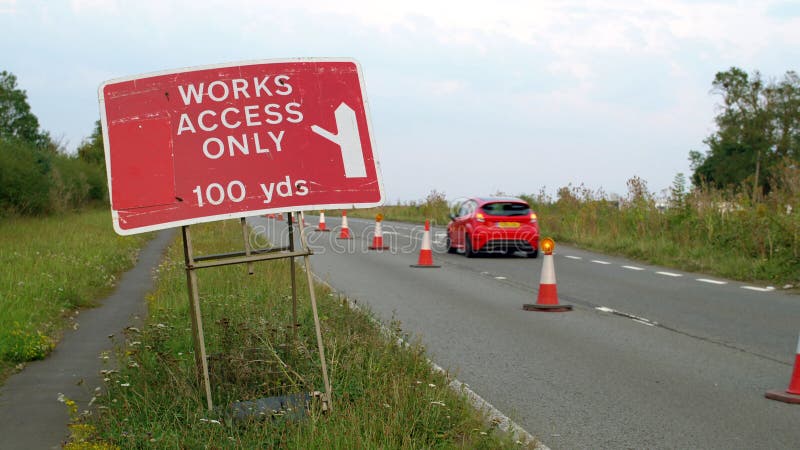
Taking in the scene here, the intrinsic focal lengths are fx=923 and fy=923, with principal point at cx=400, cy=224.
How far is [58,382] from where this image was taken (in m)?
7.44

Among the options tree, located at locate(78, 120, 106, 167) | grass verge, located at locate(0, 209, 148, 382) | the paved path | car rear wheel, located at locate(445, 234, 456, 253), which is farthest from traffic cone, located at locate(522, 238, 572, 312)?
tree, located at locate(78, 120, 106, 167)

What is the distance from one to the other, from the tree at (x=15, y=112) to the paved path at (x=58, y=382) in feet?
271

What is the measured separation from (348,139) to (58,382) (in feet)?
10.7

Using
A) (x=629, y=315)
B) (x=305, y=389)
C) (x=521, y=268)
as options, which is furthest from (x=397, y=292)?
(x=305, y=389)

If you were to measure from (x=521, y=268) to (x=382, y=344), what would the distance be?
12118 mm

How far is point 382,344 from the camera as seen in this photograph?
296 inches

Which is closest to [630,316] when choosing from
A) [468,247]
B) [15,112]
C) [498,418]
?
[498,418]

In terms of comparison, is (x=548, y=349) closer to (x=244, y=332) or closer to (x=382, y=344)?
(x=382, y=344)

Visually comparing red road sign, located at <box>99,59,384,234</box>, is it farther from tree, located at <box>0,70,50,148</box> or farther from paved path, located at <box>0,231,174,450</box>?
tree, located at <box>0,70,50,148</box>

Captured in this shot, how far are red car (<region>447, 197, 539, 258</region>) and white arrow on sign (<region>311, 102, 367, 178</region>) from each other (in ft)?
51.2

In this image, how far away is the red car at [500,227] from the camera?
21.7 meters

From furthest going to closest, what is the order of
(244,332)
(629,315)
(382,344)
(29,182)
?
(29,182) → (629,315) → (382,344) → (244,332)

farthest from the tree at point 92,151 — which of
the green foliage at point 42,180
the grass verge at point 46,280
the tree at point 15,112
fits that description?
the grass verge at point 46,280

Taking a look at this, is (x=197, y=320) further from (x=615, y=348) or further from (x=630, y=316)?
(x=630, y=316)
